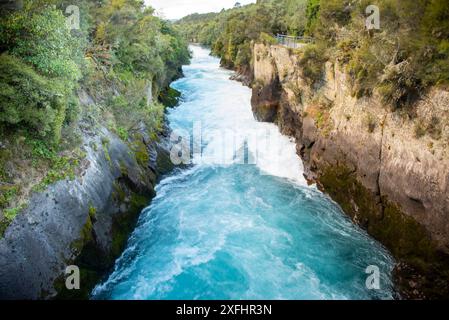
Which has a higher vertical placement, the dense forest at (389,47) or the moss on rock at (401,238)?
the dense forest at (389,47)

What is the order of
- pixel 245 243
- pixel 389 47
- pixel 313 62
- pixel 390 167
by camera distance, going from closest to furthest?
pixel 389 47, pixel 390 167, pixel 245 243, pixel 313 62

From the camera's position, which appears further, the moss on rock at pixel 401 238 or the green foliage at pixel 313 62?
the green foliage at pixel 313 62

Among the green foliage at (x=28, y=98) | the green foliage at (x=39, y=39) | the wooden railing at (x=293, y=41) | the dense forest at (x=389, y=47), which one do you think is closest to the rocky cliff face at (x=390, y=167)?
the dense forest at (x=389, y=47)

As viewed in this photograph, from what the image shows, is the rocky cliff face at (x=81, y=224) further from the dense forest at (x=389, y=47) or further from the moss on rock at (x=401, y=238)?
the dense forest at (x=389, y=47)

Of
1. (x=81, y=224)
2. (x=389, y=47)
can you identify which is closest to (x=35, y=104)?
(x=81, y=224)

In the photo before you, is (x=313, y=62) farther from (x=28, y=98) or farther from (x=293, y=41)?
(x=28, y=98)

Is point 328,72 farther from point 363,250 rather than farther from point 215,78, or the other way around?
point 215,78

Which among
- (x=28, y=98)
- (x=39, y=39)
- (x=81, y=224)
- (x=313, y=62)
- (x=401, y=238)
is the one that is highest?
(x=39, y=39)
